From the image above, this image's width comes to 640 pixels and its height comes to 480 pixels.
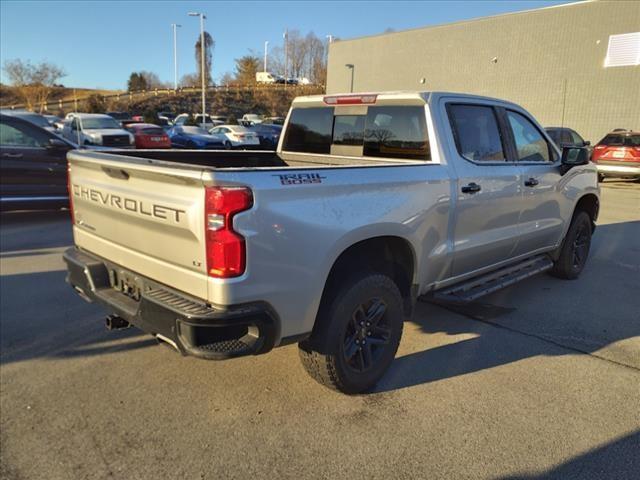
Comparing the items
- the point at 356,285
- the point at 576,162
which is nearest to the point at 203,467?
the point at 356,285

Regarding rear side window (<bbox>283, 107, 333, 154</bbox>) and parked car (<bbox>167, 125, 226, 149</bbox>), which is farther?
parked car (<bbox>167, 125, 226, 149</bbox>)

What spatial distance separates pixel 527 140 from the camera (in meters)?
4.88

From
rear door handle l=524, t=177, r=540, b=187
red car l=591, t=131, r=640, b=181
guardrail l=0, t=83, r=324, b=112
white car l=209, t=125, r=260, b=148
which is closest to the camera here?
rear door handle l=524, t=177, r=540, b=187

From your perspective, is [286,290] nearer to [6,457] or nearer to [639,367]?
[6,457]

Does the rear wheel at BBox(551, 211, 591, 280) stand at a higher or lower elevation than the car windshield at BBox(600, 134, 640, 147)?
lower

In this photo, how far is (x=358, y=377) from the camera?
3.29 meters

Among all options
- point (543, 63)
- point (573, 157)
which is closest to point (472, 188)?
point (573, 157)

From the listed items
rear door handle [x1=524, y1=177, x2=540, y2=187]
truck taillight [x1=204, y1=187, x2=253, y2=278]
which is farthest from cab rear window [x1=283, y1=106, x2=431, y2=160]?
truck taillight [x1=204, y1=187, x2=253, y2=278]

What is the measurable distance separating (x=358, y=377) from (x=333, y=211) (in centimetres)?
114

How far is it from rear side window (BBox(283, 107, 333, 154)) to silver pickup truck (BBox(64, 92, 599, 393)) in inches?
0.7

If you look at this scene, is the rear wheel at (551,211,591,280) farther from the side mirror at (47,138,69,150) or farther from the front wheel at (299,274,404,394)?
the side mirror at (47,138,69,150)

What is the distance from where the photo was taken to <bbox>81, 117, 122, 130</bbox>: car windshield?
20.1 meters

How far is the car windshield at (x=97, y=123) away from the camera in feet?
66.0

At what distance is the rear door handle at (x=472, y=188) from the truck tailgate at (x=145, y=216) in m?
2.14
